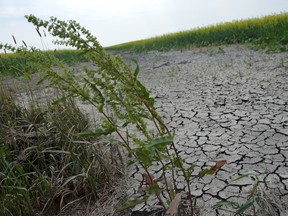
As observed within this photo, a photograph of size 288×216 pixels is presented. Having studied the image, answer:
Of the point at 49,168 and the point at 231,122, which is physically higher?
the point at 49,168

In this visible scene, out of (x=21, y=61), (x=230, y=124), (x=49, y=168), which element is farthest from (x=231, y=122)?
(x=21, y=61)

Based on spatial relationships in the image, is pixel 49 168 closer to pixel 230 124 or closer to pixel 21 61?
pixel 230 124

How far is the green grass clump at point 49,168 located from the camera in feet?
6.58

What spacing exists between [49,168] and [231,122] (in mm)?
1873

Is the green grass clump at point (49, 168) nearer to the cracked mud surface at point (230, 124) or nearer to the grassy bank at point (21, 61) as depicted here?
the cracked mud surface at point (230, 124)

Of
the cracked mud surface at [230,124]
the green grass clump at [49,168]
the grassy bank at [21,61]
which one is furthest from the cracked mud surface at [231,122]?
the grassy bank at [21,61]

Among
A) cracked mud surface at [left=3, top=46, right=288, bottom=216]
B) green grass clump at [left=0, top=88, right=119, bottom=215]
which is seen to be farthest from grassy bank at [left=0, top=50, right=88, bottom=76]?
cracked mud surface at [left=3, top=46, right=288, bottom=216]

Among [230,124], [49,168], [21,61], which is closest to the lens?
[49,168]

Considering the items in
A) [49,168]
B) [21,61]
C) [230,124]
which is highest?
[21,61]

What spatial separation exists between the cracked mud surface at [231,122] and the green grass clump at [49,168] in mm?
366

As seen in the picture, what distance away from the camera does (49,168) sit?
2463mm

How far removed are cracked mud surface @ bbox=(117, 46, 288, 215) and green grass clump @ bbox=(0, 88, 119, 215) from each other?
37cm

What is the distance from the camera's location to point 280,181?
6.55 feet

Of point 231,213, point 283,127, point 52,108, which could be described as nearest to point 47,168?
point 52,108
